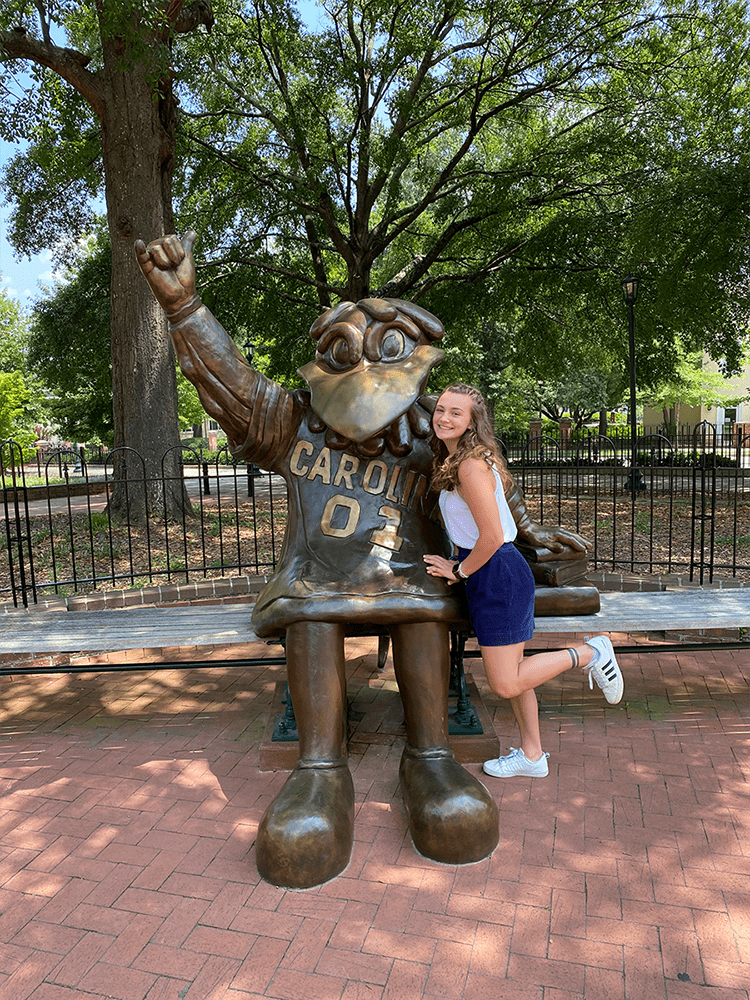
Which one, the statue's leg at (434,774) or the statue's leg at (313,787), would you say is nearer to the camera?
the statue's leg at (313,787)

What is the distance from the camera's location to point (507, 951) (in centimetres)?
224

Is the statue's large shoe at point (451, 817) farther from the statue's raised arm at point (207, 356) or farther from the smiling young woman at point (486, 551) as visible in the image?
the statue's raised arm at point (207, 356)

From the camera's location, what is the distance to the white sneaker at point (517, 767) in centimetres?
329

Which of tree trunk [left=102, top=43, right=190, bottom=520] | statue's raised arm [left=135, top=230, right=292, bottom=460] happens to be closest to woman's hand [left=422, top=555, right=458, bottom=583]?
statue's raised arm [left=135, top=230, right=292, bottom=460]

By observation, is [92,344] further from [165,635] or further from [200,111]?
[165,635]

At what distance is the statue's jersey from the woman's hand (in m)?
0.06

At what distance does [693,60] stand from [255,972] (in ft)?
38.9

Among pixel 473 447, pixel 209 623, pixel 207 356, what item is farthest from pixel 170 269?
pixel 209 623

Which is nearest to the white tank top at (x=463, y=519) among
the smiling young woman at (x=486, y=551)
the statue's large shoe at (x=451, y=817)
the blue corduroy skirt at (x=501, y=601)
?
the smiling young woman at (x=486, y=551)

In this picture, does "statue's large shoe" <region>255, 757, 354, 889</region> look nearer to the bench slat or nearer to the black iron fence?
the bench slat

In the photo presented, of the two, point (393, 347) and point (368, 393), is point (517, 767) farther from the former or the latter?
point (393, 347)

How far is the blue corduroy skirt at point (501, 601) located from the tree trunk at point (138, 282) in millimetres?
5675

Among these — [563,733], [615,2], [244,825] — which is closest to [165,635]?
[244,825]

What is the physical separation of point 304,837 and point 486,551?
1255 millimetres
